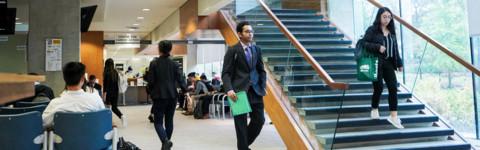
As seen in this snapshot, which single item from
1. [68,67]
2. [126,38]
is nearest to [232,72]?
[68,67]

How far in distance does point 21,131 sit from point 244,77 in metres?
1.87

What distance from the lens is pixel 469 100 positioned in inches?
217

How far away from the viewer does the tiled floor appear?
17.6ft

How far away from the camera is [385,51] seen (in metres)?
4.37

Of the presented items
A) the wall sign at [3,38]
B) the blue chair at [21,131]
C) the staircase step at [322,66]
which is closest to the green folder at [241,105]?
the staircase step at [322,66]

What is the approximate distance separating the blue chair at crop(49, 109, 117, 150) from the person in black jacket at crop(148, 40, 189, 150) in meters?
1.43

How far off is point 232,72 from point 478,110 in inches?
175

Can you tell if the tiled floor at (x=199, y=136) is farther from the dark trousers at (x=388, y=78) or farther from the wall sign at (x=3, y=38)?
the wall sign at (x=3, y=38)

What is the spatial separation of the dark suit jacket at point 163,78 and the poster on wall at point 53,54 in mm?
3033

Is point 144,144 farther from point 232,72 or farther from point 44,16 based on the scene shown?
point 44,16

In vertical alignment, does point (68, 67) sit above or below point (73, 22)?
below

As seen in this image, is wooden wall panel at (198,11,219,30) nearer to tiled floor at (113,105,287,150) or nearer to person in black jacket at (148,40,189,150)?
tiled floor at (113,105,287,150)

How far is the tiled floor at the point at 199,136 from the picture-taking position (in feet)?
17.6

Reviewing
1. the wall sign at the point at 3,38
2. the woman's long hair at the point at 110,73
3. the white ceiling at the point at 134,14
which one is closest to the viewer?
the woman's long hair at the point at 110,73
